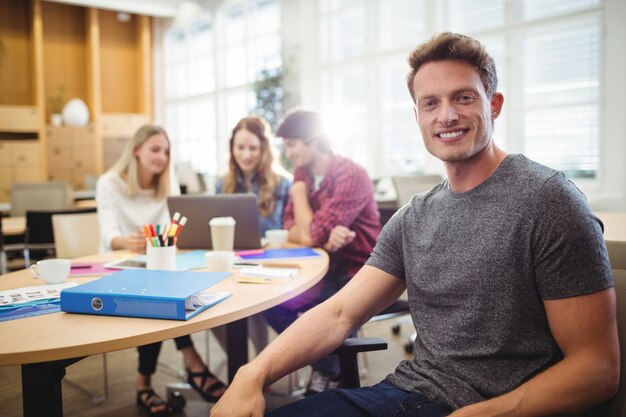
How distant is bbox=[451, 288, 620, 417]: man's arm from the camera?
967 mm

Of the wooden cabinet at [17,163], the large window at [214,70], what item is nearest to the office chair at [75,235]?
the large window at [214,70]

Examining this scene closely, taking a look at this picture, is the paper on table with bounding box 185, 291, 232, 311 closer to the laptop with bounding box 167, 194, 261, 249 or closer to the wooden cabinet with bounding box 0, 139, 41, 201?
the laptop with bounding box 167, 194, 261, 249

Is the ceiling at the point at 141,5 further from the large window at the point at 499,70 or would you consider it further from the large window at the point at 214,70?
the large window at the point at 499,70

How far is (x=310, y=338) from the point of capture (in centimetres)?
127

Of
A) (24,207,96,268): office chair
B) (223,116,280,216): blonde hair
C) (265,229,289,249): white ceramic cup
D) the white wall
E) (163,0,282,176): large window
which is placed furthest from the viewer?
(163,0,282,176): large window

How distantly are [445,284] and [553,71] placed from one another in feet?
13.9

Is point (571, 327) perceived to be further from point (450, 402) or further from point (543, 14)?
point (543, 14)

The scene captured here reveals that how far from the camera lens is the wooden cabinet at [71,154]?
31.0 feet

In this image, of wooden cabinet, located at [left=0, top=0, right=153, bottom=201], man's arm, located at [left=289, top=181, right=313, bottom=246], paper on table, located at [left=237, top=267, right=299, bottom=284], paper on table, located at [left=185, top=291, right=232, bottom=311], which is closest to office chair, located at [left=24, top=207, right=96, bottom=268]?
man's arm, located at [left=289, top=181, right=313, bottom=246]

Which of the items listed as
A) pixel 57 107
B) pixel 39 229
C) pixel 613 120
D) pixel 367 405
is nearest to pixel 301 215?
pixel 367 405

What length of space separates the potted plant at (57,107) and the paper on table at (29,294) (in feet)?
29.6

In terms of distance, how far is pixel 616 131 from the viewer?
14.1 feet

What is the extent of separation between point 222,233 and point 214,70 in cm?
808

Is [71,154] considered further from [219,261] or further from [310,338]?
[310,338]
